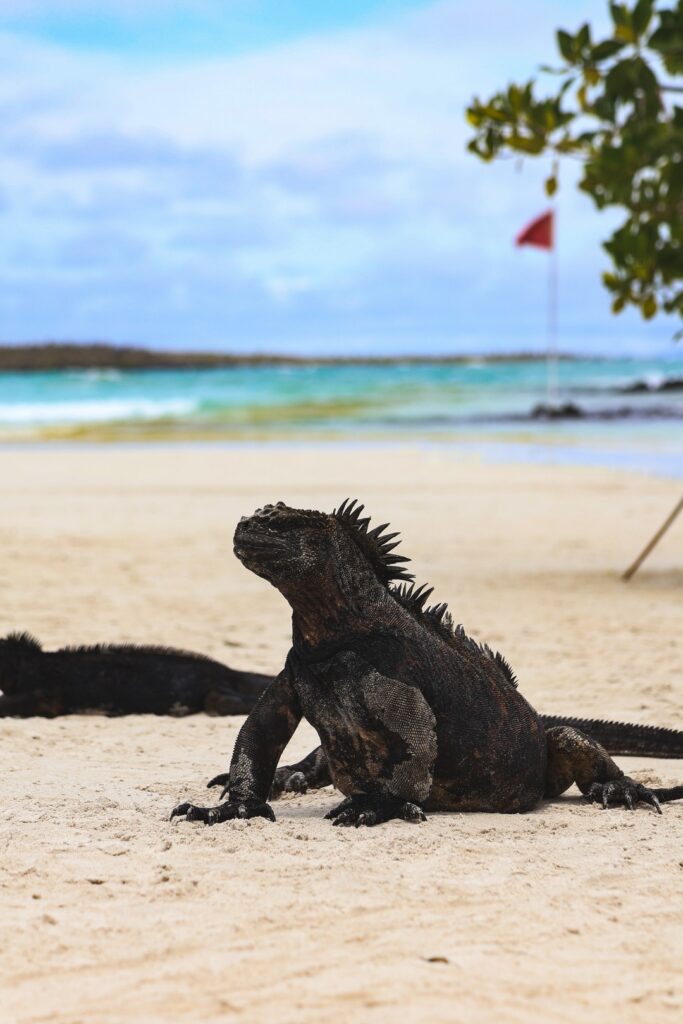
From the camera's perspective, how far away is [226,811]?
5.00 metres

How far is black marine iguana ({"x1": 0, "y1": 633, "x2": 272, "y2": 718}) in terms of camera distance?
26.3 feet

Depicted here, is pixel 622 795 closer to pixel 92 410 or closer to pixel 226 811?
pixel 226 811

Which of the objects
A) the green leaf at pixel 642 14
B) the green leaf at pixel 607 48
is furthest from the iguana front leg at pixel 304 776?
the green leaf at pixel 642 14

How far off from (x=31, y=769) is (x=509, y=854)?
247 centimetres

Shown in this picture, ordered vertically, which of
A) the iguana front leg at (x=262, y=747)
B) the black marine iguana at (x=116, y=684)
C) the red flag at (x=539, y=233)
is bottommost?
the black marine iguana at (x=116, y=684)

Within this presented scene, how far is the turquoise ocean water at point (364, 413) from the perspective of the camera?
114ft

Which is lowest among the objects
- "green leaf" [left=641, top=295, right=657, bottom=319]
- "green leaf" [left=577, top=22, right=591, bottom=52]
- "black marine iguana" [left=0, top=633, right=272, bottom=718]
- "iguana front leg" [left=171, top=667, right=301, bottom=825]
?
"black marine iguana" [left=0, top=633, right=272, bottom=718]

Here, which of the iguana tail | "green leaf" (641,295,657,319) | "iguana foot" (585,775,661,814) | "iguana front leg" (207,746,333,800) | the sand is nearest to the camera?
the sand

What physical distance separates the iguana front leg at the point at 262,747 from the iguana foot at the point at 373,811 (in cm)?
27

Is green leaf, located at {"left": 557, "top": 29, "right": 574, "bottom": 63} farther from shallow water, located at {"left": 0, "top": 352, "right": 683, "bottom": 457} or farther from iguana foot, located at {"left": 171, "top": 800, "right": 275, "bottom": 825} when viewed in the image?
shallow water, located at {"left": 0, "top": 352, "right": 683, "bottom": 457}

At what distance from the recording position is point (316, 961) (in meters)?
3.73

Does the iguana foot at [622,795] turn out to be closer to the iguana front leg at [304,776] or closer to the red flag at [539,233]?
the iguana front leg at [304,776]

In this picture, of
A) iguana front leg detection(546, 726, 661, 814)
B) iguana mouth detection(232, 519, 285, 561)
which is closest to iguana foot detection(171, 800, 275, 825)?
iguana mouth detection(232, 519, 285, 561)

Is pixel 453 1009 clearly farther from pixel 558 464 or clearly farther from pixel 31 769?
pixel 558 464
